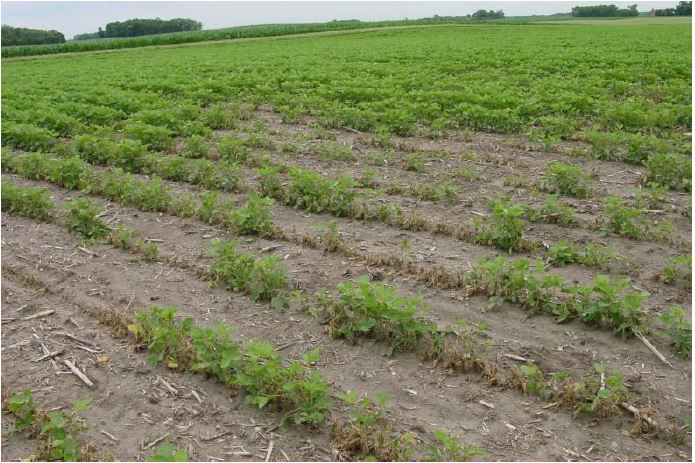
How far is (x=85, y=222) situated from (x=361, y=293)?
154 inches

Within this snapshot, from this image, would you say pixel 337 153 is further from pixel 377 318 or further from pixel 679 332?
pixel 679 332

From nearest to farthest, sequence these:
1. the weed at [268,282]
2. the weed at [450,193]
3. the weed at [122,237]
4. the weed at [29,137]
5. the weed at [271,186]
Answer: the weed at [268,282], the weed at [122,237], the weed at [450,193], the weed at [271,186], the weed at [29,137]

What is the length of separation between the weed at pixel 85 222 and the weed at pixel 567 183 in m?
5.17

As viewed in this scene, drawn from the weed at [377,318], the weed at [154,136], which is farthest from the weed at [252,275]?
the weed at [154,136]

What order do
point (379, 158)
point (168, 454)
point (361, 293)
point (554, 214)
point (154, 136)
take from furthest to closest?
point (154, 136) → point (379, 158) → point (554, 214) → point (361, 293) → point (168, 454)

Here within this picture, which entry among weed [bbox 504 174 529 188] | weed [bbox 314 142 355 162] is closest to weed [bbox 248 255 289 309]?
weed [bbox 504 174 529 188]

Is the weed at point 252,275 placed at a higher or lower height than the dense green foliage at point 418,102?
lower

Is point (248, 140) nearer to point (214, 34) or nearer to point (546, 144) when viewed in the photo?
point (546, 144)

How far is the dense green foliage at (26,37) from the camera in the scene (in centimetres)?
4856

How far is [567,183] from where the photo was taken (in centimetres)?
780

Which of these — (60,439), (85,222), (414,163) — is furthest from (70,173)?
(60,439)

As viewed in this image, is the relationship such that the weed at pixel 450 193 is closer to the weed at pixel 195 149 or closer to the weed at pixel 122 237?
the weed at pixel 122 237

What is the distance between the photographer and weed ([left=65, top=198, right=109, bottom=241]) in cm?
711

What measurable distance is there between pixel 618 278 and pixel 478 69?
1527 cm
